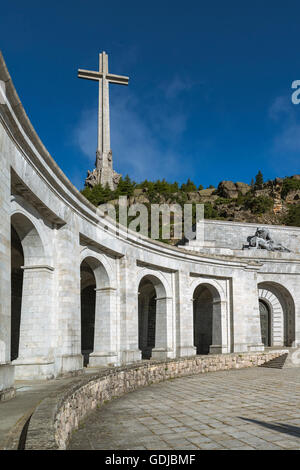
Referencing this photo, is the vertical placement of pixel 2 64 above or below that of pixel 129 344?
above

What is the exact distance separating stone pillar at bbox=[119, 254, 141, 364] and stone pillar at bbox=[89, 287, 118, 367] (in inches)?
13.7

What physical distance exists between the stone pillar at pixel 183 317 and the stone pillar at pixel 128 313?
3675 millimetres

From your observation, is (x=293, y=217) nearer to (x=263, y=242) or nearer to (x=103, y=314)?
(x=263, y=242)

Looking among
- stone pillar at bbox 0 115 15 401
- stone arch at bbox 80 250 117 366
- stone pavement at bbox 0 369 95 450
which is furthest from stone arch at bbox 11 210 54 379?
stone arch at bbox 80 250 117 366

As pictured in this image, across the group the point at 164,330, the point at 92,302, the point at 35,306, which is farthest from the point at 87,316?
the point at 35,306

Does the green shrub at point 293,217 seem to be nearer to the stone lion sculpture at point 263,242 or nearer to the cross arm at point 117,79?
the cross arm at point 117,79

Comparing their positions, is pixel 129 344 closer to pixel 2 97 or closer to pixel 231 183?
pixel 2 97

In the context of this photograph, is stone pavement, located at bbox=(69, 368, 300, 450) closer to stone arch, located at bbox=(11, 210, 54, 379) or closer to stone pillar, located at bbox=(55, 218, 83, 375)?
stone pillar, located at bbox=(55, 218, 83, 375)

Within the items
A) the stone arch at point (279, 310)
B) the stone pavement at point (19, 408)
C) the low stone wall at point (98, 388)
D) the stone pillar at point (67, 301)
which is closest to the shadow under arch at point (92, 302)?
the stone pillar at point (67, 301)

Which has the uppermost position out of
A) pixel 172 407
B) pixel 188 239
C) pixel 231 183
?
pixel 231 183

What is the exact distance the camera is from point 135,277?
1916 centimetres

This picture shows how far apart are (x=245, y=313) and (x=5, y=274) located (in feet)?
59.3
